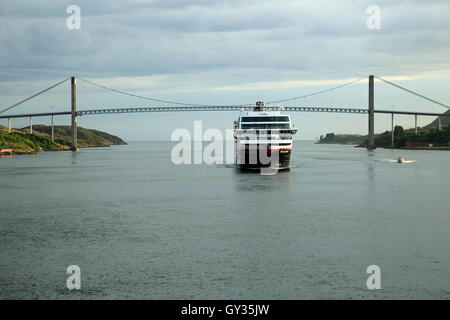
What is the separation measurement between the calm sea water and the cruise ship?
19.7 m

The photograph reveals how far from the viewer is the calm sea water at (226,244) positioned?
12.2 m

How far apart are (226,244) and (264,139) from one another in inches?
1405

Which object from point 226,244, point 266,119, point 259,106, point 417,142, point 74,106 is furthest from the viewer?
point 417,142

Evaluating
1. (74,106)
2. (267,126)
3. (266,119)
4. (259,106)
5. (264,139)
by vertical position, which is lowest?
(264,139)

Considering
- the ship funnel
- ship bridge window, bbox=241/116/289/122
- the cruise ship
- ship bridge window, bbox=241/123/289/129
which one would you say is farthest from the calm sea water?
the ship funnel

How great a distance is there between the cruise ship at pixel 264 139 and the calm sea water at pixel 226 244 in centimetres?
1968

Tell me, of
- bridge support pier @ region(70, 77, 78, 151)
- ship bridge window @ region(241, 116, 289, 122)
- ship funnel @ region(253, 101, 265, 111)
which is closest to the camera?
ship bridge window @ region(241, 116, 289, 122)

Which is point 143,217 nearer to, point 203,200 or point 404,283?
point 203,200

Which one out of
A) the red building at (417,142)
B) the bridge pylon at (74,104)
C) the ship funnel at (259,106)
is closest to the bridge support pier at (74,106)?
the bridge pylon at (74,104)

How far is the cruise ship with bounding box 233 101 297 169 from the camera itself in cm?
5200

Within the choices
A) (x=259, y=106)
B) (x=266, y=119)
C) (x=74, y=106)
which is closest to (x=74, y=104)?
(x=74, y=106)

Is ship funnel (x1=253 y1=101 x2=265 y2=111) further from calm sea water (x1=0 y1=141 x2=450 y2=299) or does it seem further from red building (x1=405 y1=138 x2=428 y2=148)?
red building (x1=405 y1=138 x2=428 y2=148)

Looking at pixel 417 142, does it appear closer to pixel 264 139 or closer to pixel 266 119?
pixel 266 119

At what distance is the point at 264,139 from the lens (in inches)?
2044
